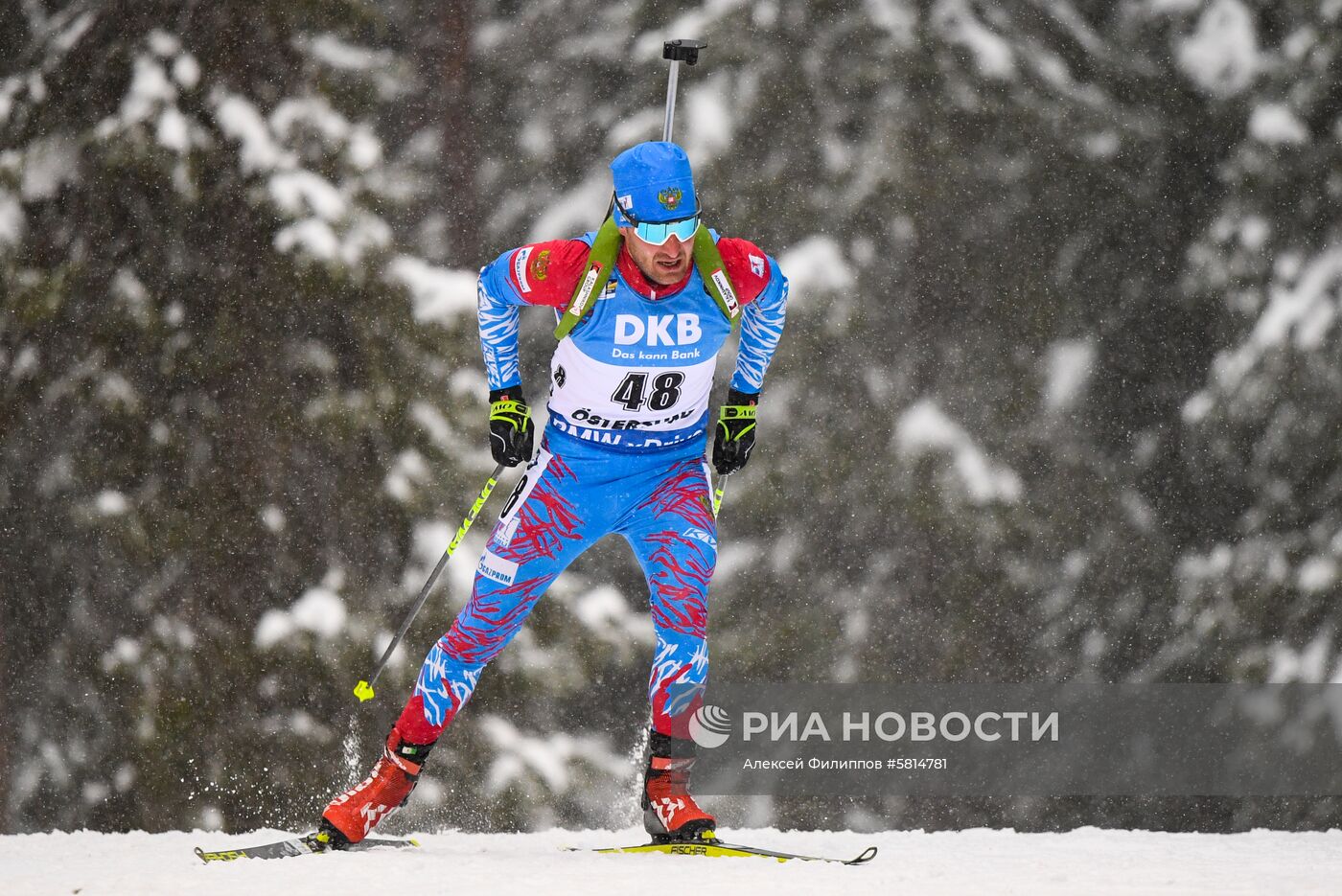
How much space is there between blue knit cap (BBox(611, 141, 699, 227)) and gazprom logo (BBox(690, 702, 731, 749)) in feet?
4.56

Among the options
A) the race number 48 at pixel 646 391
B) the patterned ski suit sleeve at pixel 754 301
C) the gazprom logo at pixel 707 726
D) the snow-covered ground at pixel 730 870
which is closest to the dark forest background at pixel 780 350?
the snow-covered ground at pixel 730 870

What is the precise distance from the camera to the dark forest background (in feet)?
17.5

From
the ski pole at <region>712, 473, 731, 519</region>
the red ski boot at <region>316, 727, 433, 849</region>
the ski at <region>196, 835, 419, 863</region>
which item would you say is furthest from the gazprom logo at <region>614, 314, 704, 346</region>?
the ski at <region>196, 835, 419, 863</region>

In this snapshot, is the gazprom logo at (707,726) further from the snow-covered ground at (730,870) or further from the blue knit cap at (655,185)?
the blue knit cap at (655,185)

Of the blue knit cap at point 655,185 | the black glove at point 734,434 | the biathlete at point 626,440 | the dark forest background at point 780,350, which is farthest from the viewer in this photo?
the dark forest background at point 780,350

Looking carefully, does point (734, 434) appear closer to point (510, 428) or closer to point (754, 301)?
point (754, 301)

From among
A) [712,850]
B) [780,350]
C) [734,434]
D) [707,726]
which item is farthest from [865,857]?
[780,350]

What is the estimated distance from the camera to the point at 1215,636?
5.49 meters

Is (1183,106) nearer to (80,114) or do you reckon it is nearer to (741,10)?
(741,10)

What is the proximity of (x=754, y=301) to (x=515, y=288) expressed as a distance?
0.70 meters

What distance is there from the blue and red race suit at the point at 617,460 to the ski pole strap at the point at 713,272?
3 cm

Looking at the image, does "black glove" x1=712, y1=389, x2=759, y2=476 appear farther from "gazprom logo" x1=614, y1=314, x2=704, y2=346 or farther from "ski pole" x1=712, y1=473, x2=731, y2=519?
"gazprom logo" x1=614, y1=314, x2=704, y2=346

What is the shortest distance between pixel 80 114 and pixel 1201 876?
5.47 meters

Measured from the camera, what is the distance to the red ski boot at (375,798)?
11.2 ft
